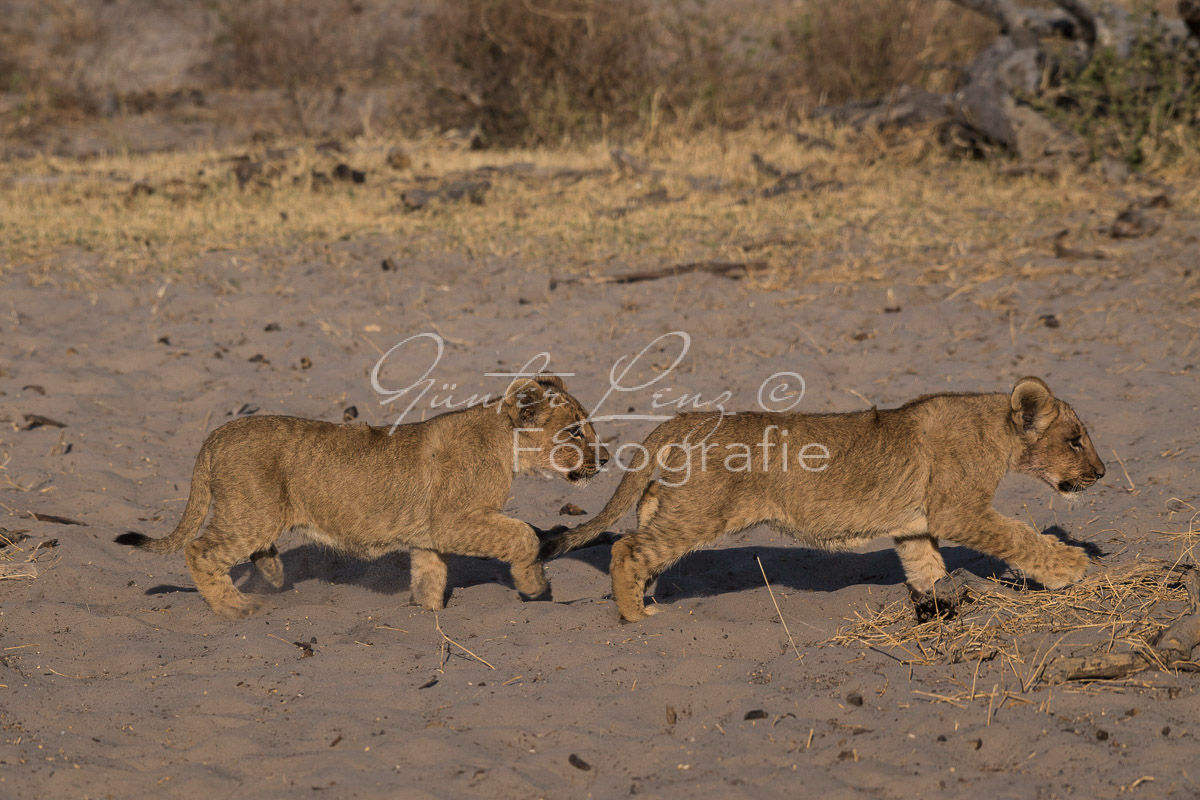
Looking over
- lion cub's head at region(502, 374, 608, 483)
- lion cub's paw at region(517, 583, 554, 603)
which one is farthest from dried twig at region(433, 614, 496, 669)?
lion cub's head at region(502, 374, 608, 483)

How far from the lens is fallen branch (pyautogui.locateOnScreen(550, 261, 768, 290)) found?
11117 millimetres

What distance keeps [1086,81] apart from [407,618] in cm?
1113

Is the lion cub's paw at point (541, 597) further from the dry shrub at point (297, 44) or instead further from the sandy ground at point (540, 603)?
the dry shrub at point (297, 44)

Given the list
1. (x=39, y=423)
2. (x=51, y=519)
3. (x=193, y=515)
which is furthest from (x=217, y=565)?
(x=39, y=423)

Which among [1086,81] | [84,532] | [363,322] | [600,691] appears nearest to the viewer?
[600,691]

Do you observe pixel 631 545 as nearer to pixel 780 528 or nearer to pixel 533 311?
pixel 780 528

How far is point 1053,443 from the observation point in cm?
597

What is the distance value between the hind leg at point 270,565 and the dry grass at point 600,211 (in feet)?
17.7

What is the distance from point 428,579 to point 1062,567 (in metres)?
3.10

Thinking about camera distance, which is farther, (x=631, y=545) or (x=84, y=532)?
(x=84, y=532)

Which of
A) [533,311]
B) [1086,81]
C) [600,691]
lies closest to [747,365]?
[533,311]

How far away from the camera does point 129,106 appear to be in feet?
75.2

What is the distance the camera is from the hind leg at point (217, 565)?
618 cm

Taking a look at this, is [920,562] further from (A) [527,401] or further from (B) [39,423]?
(B) [39,423]
